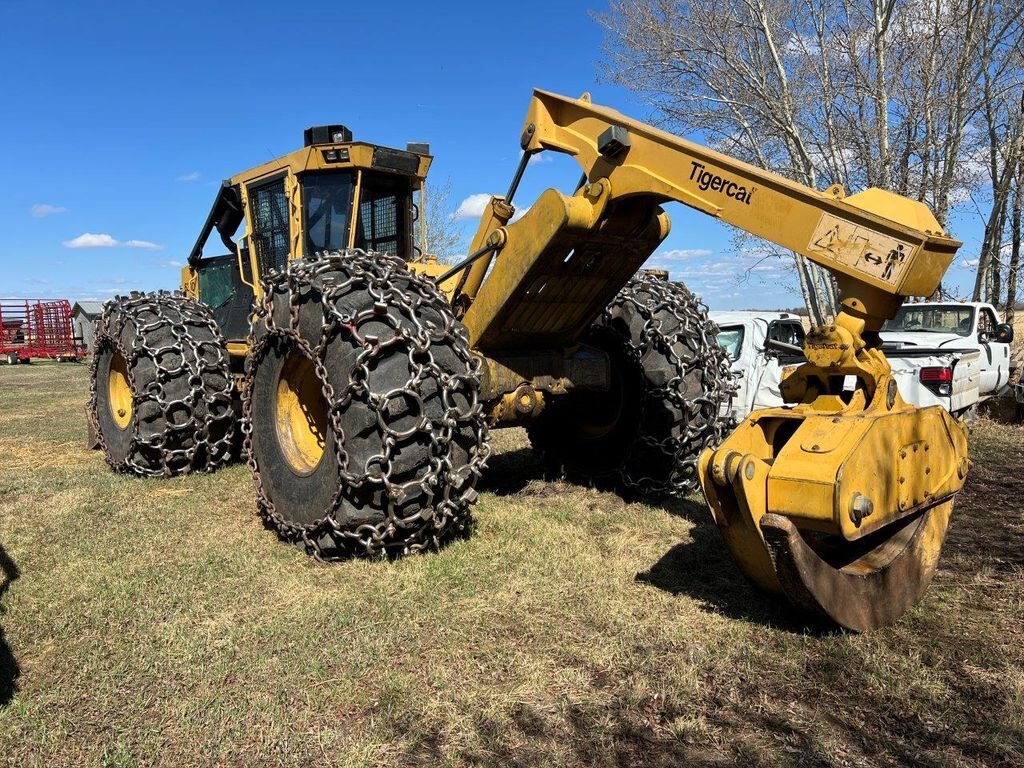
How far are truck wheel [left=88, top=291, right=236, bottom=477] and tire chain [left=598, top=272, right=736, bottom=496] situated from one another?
323cm

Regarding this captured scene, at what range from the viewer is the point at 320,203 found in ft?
20.0

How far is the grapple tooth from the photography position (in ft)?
9.82

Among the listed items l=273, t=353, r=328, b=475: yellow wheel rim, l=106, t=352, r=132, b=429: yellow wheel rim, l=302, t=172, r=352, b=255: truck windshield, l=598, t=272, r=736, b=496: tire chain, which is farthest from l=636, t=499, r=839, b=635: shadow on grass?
l=106, t=352, r=132, b=429: yellow wheel rim

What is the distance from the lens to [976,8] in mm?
13078

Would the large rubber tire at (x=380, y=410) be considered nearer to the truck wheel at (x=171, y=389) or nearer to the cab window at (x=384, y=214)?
the cab window at (x=384, y=214)

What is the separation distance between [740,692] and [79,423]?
9.94m

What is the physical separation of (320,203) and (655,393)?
9.80ft

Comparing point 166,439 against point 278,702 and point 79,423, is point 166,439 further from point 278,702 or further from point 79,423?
point 79,423

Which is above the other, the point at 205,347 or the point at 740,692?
the point at 205,347

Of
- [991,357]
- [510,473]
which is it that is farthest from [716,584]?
[991,357]

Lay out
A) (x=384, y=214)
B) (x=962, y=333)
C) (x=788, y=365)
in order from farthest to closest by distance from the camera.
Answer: (x=962, y=333) → (x=788, y=365) → (x=384, y=214)

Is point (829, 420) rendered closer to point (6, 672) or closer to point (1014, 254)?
point (6, 672)

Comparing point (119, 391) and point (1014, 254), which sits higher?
point (1014, 254)

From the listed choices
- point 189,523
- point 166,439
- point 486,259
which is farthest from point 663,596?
point 166,439
